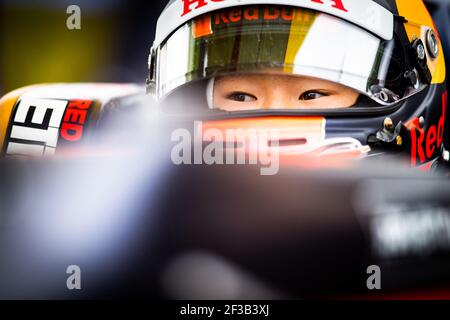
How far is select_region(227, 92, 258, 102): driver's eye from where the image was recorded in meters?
1.19

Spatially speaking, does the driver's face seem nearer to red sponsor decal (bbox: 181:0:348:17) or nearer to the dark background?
red sponsor decal (bbox: 181:0:348:17)

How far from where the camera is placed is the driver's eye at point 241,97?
3.91ft

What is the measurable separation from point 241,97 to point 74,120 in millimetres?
349

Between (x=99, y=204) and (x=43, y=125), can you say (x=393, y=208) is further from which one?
(x=43, y=125)

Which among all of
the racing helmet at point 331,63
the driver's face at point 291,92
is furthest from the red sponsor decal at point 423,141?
the driver's face at point 291,92

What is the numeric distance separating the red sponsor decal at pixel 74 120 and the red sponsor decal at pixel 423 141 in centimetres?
61

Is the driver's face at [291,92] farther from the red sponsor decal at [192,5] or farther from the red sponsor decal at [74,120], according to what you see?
the red sponsor decal at [74,120]

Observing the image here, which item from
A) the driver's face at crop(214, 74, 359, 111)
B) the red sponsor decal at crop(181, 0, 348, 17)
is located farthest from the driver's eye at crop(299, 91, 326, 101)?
the red sponsor decal at crop(181, 0, 348, 17)

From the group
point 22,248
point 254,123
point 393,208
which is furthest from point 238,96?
point 22,248

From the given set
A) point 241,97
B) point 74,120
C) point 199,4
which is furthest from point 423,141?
point 74,120

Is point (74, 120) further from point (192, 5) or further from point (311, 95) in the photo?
point (311, 95)

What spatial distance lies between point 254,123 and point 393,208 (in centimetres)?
26

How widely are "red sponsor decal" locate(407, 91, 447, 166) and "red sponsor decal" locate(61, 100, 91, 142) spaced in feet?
2.01

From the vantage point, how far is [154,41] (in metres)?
1.32
